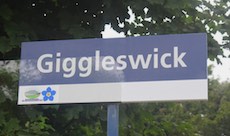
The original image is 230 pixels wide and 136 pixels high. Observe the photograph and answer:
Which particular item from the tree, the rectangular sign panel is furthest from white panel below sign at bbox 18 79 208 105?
the tree

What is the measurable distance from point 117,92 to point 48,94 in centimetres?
60

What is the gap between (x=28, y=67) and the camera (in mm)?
4309

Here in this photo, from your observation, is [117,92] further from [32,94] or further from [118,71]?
[32,94]

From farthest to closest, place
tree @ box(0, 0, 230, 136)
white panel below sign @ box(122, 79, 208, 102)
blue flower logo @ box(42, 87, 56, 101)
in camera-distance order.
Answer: tree @ box(0, 0, 230, 136) < blue flower logo @ box(42, 87, 56, 101) < white panel below sign @ box(122, 79, 208, 102)

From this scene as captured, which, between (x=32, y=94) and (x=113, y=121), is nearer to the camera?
(x=113, y=121)

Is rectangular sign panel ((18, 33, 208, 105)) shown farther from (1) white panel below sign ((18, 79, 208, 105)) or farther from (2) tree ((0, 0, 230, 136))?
(2) tree ((0, 0, 230, 136))

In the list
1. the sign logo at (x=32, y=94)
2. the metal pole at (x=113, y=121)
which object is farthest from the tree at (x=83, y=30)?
the metal pole at (x=113, y=121)

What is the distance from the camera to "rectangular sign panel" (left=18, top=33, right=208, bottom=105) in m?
3.90

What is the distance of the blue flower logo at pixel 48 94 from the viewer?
4086 mm

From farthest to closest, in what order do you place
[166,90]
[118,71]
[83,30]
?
[83,30], [118,71], [166,90]

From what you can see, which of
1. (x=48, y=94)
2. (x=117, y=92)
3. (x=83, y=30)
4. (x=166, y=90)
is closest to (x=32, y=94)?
(x=48, y=94)

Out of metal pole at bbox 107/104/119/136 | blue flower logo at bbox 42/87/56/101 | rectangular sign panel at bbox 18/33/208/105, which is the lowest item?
metal pole at bbox 107/104/119/136

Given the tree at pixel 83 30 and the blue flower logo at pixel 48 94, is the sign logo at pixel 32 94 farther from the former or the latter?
the tree at pixel 83 30

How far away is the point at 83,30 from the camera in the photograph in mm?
5762
